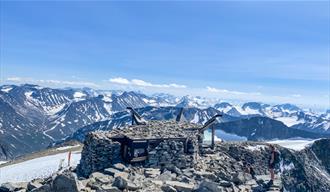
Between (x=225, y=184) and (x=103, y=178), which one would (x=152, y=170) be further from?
(x=103, y=178)

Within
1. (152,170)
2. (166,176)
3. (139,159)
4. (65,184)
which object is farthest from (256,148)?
(65,184)

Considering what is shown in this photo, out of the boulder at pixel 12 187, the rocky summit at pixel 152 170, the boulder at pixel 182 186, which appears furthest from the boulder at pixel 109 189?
the boulder at pixel 12 187

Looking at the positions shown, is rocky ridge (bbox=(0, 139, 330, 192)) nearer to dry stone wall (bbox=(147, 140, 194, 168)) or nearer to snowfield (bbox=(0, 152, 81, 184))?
dry stone wall (bbox=(147, 140, 194, 168))

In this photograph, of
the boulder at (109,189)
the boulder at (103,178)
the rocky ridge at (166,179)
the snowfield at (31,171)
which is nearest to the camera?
the boulder at (109,189)

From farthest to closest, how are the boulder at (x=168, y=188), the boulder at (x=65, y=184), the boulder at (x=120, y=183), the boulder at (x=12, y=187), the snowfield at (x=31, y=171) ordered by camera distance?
the snowfield at (x=31, y=171) → the boulder at (x=12, y=187) → the boulder at (x=168, y=188) → the boulder at (x=120, y=183) → the boulder at (x=65, y=184)

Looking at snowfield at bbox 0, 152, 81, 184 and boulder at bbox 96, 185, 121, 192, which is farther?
snowfield at bbox 0, 152, 81, 184

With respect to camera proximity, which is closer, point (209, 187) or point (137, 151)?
point (209, 187)

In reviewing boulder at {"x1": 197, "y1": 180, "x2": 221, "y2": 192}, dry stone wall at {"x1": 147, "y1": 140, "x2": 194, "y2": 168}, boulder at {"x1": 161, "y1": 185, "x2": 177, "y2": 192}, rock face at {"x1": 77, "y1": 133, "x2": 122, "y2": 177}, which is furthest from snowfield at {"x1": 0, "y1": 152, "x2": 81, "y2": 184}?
boulder at {"x1": 197, "y1": 180, "x2": 221, "y2": 192}

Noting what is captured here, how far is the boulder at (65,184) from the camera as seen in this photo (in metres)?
21.7

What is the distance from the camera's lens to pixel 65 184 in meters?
21.8

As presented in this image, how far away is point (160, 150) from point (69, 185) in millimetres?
14385

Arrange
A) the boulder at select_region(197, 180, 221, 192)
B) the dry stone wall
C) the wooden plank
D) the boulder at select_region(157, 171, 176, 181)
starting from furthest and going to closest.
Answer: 1. the dry stone wall
2. the wooden plank
3. the boulder at select_region(157, 171, 176, 181)
4. the boulder at select_region(197, 180, 221, 192)

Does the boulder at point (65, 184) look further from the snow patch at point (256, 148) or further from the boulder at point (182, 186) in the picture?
the snow patch at point (256, 148)

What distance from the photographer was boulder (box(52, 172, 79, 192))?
71.2ft
